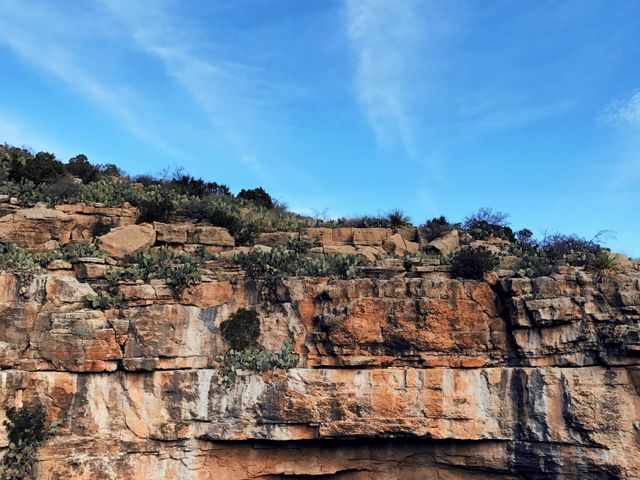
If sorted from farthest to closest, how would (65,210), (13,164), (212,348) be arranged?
1. (13,164)
2. (65,210)
3. (212,348)

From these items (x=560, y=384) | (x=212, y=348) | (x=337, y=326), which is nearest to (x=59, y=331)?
(x=212, y=348)

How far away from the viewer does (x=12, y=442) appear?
10.2 m

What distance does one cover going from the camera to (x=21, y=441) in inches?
403

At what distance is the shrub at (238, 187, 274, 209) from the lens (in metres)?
20.9

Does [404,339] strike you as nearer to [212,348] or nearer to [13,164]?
[212,348]

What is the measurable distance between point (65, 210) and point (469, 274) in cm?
1136

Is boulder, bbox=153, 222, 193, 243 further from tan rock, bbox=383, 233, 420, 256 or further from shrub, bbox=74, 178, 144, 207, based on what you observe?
tan rock, bbox=383, 233, 420, 256

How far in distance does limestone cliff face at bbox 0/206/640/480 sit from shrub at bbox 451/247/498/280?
37 cm

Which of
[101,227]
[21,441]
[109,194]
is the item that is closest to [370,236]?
[101,227]

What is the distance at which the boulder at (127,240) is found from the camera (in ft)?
44.7

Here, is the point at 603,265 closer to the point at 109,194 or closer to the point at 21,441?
the point at 21,441

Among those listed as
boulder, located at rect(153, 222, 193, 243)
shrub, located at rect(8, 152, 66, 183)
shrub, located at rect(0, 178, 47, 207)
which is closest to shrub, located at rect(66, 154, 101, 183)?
shrub, located at rect(8, 152, 66, 183)

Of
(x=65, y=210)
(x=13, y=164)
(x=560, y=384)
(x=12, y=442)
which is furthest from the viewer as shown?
(x=13, y=164)

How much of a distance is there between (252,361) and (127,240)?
523cm
